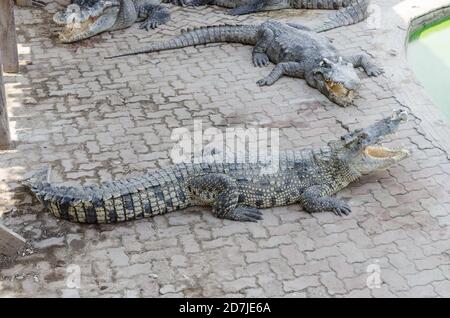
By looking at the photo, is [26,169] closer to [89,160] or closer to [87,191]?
[89,160]

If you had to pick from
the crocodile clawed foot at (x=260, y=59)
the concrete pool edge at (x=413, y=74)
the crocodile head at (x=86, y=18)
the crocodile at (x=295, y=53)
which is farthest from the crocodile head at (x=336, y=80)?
the crocodile head at (x=86, y=18)

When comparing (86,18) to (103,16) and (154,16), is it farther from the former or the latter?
(154,16)

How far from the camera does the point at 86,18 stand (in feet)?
30.6

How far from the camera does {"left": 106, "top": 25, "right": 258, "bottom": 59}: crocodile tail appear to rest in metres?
9.08

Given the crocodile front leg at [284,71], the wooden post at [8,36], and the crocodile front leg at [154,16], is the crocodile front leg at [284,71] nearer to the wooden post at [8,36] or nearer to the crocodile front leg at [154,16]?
the crocodile front leg at [154,16]

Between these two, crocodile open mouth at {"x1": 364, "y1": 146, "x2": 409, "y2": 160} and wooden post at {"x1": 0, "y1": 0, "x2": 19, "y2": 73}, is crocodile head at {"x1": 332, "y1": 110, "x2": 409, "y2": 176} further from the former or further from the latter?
wooden post at {"x1": 0, "y1": 0, "x2": 19, "y2": 73}

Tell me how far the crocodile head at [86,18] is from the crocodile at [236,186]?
3444 mm

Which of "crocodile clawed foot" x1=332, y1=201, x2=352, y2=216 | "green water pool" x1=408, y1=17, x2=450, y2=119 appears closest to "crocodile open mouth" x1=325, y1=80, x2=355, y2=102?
"green water pool" x1=408, y1=17, x2=450, y2=119

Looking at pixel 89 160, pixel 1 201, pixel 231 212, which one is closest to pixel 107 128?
pixel 89 160

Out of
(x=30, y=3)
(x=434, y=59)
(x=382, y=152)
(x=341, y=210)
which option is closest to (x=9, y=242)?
(x=341, y=210)

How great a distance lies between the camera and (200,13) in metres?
10.2

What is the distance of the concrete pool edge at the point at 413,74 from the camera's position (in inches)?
287
